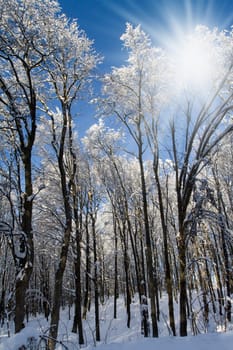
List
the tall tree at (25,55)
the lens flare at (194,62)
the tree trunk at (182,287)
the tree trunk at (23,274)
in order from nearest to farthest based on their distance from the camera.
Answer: the tree trunk at (23,274) < the tall tree at (25,55) < the tree trunk at (182,287) < the lens flare at (194,62)

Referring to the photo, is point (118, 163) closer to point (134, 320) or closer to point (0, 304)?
point (134, 320)

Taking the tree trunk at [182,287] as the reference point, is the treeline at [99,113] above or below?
above

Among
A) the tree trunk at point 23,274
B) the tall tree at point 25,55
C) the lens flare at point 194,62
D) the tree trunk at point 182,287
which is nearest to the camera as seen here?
the tree trunk at point 23,274

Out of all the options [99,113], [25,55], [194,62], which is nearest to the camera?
[25,55]

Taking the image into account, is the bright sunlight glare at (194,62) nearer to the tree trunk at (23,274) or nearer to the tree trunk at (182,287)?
the tree trunk at (182,287)

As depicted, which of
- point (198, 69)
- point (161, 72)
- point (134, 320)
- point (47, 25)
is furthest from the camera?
point (134, 320)

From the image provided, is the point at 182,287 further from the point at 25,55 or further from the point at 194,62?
the point at 25,55

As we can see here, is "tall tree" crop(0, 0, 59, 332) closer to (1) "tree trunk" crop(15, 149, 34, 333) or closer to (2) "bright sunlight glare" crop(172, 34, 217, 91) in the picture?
(1) "tree trunk" crop(15, 149, 34, 333)

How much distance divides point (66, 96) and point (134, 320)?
605 inches

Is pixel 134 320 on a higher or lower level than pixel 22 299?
lower

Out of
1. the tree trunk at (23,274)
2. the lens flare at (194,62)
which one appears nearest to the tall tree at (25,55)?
the tree trunk at (23,274)

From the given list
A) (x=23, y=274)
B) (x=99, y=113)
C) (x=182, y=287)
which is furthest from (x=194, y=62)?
(x=23, y=274)

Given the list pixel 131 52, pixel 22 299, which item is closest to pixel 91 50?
pixel 131 52

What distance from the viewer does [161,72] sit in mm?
9148
